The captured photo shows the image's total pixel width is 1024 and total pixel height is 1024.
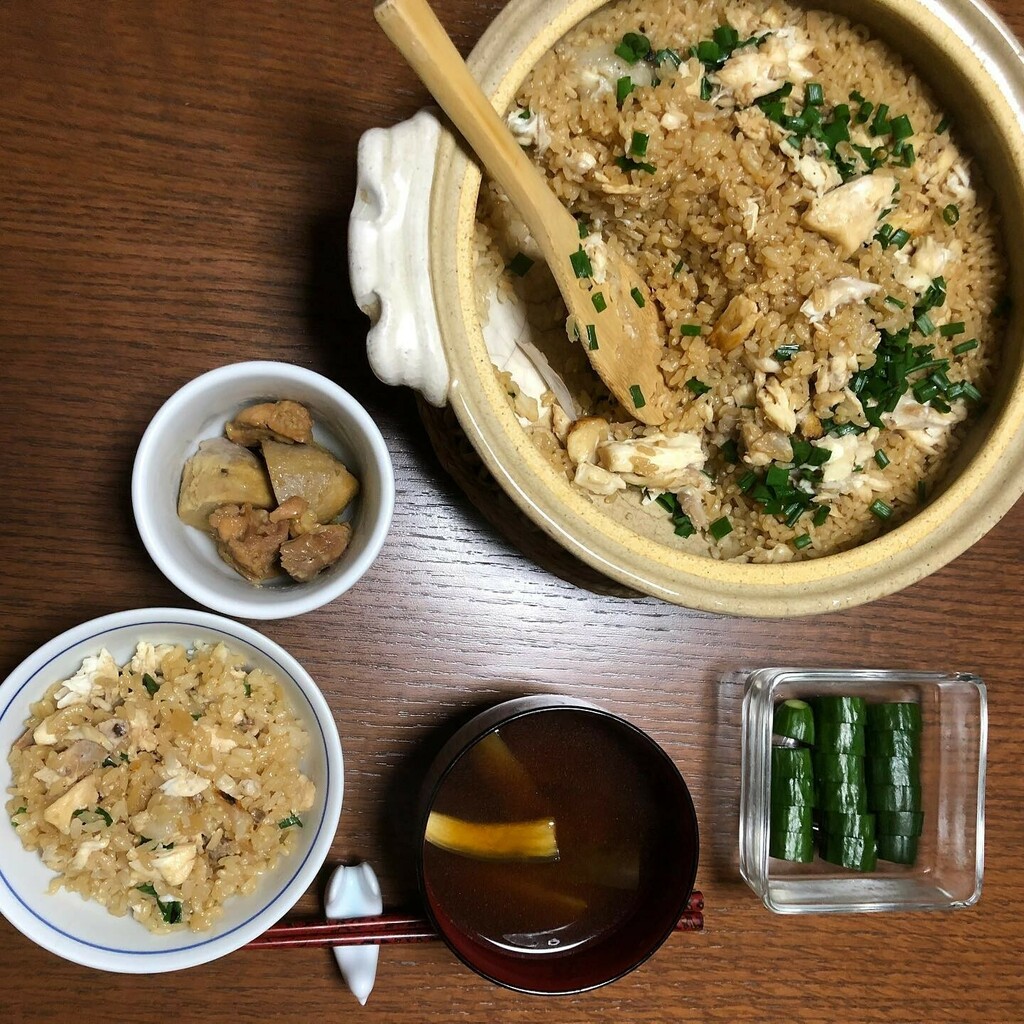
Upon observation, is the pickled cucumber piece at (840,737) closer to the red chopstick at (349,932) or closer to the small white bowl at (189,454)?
the red chopstick at (349,932)

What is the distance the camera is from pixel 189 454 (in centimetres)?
103

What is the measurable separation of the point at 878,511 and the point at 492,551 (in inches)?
19.1

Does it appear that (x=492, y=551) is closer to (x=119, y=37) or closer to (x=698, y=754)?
(x=698, y=754)

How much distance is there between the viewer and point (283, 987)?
1145 millimetres

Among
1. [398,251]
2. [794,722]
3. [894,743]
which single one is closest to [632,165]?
[398,251]

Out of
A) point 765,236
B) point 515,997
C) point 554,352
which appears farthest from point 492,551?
point 515,997

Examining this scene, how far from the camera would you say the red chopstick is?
1.10m

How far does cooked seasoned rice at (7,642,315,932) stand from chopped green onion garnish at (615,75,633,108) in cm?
79

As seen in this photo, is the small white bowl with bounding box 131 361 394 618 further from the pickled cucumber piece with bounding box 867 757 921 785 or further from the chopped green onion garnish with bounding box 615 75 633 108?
the pickled cucumber piece with bounding box 867 757 921 785

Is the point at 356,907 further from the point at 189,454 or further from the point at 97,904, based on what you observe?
the point at 189,454

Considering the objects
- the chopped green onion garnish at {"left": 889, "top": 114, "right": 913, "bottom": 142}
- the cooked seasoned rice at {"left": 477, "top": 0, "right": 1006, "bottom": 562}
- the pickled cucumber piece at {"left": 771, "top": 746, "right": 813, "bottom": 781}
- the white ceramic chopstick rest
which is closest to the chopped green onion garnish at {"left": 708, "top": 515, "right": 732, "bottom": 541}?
the cooked seasoned rice at {"left": 477, "top": 0, "right": 1006, "bottom": 562}

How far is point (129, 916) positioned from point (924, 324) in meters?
1.18

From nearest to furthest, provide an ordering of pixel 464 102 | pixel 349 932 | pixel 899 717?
1. pixel 464 102
2. pixel 349 932
3. pixel 899 717

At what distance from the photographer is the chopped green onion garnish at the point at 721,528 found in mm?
1025
